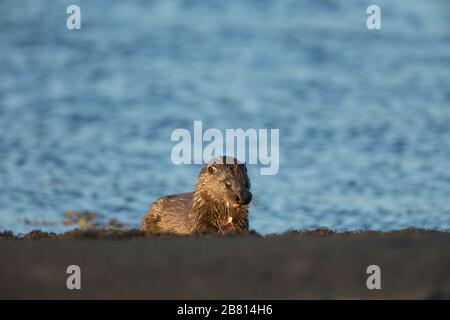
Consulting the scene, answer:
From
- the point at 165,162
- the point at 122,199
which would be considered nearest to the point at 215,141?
the point at 165,162

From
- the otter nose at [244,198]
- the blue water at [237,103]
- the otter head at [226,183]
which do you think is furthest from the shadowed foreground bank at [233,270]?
the blue water at [237,103]

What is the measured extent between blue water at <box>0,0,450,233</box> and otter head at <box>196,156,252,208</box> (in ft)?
6.30

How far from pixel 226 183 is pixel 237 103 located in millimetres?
8733

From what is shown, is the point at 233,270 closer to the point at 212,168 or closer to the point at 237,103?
the point at 212,168

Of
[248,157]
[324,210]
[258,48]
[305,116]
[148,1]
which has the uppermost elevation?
[148,1]

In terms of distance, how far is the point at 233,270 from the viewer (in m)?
7.29

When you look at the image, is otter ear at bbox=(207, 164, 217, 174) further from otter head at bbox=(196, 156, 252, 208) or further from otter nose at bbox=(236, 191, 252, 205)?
otter nose at bbox=(236, 191, 252, 205)

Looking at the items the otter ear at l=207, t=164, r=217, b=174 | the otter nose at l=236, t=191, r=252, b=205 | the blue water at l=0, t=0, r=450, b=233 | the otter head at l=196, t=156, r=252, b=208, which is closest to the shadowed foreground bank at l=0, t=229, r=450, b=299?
the otter nose at l=236, t=191, r=252, b=205

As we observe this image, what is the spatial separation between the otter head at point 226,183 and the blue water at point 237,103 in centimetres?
192

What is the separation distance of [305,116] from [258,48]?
511 centimetres

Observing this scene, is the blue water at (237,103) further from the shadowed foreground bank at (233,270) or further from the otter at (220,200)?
the shadowed foreground bank at (233,270)

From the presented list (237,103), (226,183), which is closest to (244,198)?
(226,183)

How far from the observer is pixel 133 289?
7.12m
